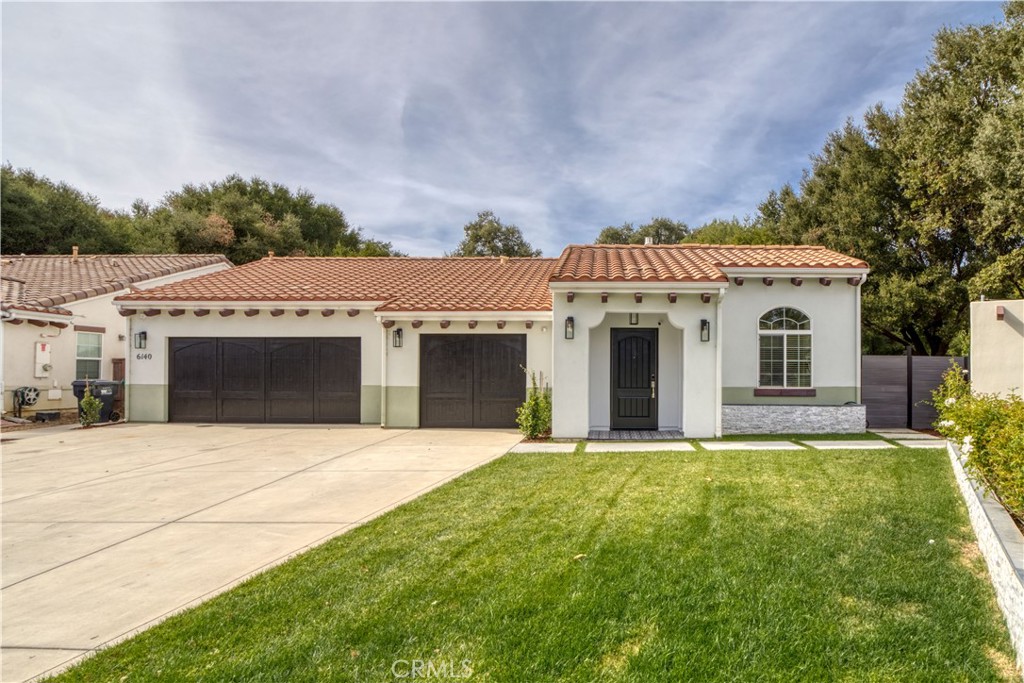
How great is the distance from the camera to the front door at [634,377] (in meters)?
11.7

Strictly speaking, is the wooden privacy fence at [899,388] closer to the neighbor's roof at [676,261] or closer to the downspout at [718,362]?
the neighbor's roof at [676,261]

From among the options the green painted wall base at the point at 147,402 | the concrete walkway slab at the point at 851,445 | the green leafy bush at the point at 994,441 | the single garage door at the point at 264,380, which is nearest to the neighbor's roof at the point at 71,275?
the green painted wall base at the point at 147,402

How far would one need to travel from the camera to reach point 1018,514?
162 inches

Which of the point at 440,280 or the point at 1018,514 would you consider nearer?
the point at 1018,514

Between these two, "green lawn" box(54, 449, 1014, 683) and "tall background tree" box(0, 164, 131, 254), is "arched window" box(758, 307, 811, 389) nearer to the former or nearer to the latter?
"green lawn" box(54, 449, 1014, 683)

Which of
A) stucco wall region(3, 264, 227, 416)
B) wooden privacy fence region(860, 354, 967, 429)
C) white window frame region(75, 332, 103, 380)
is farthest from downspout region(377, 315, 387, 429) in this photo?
wooden privacy fence region(860, 354, 967, 429)

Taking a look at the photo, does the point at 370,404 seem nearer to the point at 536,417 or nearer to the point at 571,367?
the point at 536,417

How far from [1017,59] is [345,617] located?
21101 millimetres

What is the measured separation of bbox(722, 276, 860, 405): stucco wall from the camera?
468 inches

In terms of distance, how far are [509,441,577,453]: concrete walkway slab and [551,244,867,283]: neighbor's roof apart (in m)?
3.34

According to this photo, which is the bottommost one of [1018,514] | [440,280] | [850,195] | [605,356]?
[1018,514]

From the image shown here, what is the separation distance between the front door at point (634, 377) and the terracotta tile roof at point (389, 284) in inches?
79.0

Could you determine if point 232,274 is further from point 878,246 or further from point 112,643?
point 878,246

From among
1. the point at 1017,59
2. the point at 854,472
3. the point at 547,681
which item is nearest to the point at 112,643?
the point at 547,681
